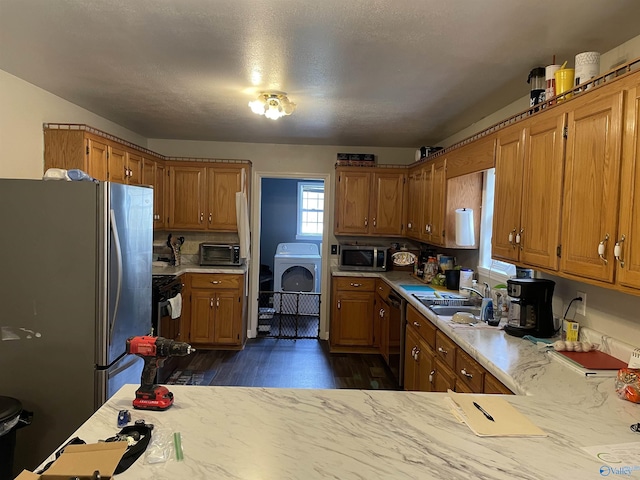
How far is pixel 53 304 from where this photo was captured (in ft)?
7.14

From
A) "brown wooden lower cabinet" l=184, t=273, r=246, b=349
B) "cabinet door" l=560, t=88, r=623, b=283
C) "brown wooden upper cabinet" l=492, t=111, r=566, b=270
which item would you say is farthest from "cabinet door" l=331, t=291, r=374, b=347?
"cabinet door" l=560, t=88, r=623, b=283

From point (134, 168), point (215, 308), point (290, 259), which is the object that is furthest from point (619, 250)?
point (290, 259)

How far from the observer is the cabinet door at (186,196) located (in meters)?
4.66

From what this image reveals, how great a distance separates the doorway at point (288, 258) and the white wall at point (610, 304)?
306cm

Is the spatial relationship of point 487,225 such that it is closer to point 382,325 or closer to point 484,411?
point 382,325

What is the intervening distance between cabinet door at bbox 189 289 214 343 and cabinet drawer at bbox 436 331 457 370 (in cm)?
274

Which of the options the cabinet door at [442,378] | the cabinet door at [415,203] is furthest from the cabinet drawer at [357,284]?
the cabinet door at [442,378]

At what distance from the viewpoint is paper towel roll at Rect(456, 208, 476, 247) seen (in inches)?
135

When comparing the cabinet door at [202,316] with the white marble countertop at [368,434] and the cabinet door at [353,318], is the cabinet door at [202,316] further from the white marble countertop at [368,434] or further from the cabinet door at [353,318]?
the white marble countertop at [368,434]

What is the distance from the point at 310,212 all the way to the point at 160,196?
3064 mm

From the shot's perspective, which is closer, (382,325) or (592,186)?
(592,186)

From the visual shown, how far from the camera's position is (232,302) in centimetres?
454

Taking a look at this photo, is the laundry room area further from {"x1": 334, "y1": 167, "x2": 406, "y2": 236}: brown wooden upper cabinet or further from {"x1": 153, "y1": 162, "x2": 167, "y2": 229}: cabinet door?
{"x1": 153, "y1": 162, "x2": 167, "y2": 229}: cabinet door

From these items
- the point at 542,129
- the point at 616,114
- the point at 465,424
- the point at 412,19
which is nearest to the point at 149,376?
the point at 465,424
